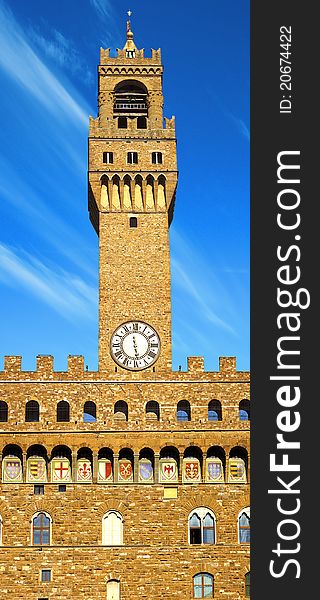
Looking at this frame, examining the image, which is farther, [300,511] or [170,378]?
[170,378]

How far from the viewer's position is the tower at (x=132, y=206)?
162 ft

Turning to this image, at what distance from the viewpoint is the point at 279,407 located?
824 inches

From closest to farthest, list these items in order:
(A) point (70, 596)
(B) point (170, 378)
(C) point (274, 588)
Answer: (C) point (274, 588), (A) point (70, 596), (B) point (170, 378)

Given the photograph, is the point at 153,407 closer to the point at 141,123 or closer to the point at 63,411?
the point at 63,411

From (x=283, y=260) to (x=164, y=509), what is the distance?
27117 mm

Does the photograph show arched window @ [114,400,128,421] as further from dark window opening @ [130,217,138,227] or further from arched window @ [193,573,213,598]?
dark window opening @ [130,217,138,227]

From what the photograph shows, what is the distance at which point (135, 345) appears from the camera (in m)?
49.3

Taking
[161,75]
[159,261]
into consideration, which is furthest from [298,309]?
[161,75]

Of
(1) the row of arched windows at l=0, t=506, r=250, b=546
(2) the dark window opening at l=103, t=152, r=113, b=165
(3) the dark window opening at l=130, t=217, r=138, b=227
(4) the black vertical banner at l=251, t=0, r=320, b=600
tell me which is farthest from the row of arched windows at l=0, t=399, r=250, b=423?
(4) the black vertical banner at l=251, t=0, r=320, b=600

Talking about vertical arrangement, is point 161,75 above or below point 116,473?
above

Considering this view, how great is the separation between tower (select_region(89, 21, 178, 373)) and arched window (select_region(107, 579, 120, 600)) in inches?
434

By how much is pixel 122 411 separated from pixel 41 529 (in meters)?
7.38

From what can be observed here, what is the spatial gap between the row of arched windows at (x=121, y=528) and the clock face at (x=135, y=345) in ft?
26.6

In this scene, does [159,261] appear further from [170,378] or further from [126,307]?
[170,378]
